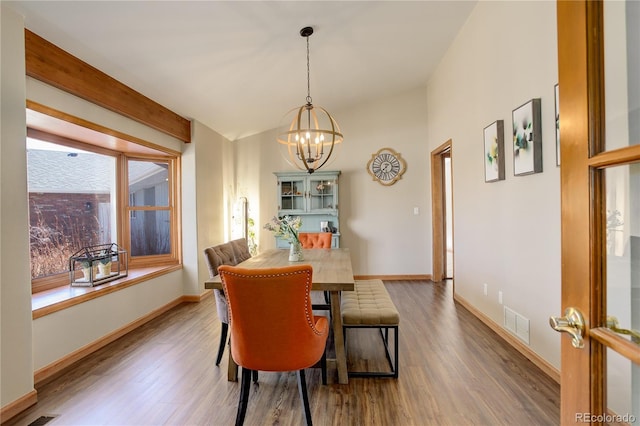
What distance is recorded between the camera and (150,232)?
396 centimetres

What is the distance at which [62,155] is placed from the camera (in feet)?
9.78

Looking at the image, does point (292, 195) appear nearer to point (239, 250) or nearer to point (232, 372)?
point (239, 250)

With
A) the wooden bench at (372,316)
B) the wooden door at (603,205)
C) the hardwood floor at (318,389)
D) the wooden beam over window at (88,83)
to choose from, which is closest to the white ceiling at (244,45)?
the wooden beam over window at (88,83)

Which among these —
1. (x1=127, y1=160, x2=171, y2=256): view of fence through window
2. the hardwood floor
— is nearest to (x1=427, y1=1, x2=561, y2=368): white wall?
the hardwood floor

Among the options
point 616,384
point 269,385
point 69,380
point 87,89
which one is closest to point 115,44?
point 87,89

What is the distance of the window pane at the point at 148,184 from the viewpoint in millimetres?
3789

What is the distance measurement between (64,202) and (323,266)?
8.79 feet

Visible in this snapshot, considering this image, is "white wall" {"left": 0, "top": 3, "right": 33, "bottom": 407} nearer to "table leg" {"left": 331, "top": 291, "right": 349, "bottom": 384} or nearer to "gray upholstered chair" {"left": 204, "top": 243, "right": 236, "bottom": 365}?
"gray upholstered chair" {"left": 204, "top": 243, "right": 236, "bottom": 365}

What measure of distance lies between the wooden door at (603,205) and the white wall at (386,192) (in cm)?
442

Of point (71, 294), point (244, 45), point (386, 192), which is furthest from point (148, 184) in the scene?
point (386, 192)

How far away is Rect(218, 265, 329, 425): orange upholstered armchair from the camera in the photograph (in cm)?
149

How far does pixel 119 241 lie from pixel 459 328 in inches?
156

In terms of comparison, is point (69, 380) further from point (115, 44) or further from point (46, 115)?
point (115, 44)

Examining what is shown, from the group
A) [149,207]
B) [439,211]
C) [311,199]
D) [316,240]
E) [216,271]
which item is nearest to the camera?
[216,271]
